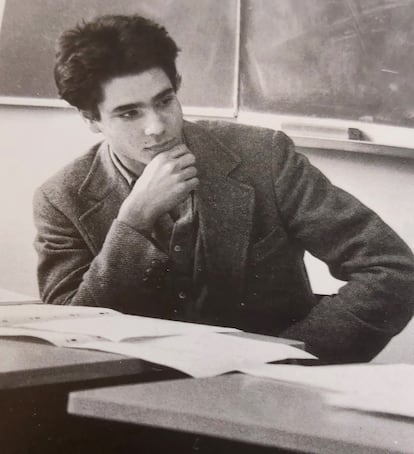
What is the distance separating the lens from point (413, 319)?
1002 millimetres

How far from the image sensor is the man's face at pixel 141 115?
1.02 metres

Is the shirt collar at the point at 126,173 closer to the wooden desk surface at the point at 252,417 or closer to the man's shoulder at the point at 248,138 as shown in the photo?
the man's shoulder at the point at 248,138

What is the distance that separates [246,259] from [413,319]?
0.94ft

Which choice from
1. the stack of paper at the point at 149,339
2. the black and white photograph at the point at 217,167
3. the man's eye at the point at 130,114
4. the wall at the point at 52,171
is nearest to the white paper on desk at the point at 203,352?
the stack of paper at the point at 149,339

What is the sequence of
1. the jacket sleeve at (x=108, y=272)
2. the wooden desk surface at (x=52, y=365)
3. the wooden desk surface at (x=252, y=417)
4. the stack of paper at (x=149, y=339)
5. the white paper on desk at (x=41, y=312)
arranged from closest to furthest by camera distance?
the wooden desk surface at (x=252, y=417)
the wooden desk surface at (x=52, y=365)
the stack of paper at (x=149, y=339)
the white paper on desk at (x=41, y=312)
the jacket sleeve at (x=108, y=272)

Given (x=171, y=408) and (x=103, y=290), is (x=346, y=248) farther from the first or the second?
(x=171, y=408)

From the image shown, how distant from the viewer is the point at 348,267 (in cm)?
103

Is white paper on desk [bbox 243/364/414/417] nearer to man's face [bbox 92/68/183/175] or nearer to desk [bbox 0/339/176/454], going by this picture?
desk [bbox 0/339/176/454]

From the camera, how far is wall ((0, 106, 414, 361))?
101 cm

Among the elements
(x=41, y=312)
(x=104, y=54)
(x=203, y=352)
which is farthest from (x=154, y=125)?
(x=203, y=352)

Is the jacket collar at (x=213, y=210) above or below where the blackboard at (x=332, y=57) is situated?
below

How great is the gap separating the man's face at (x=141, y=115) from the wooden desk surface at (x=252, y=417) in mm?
545

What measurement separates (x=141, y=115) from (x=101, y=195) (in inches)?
6.0

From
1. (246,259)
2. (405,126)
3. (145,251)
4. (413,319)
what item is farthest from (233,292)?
(405,126)
